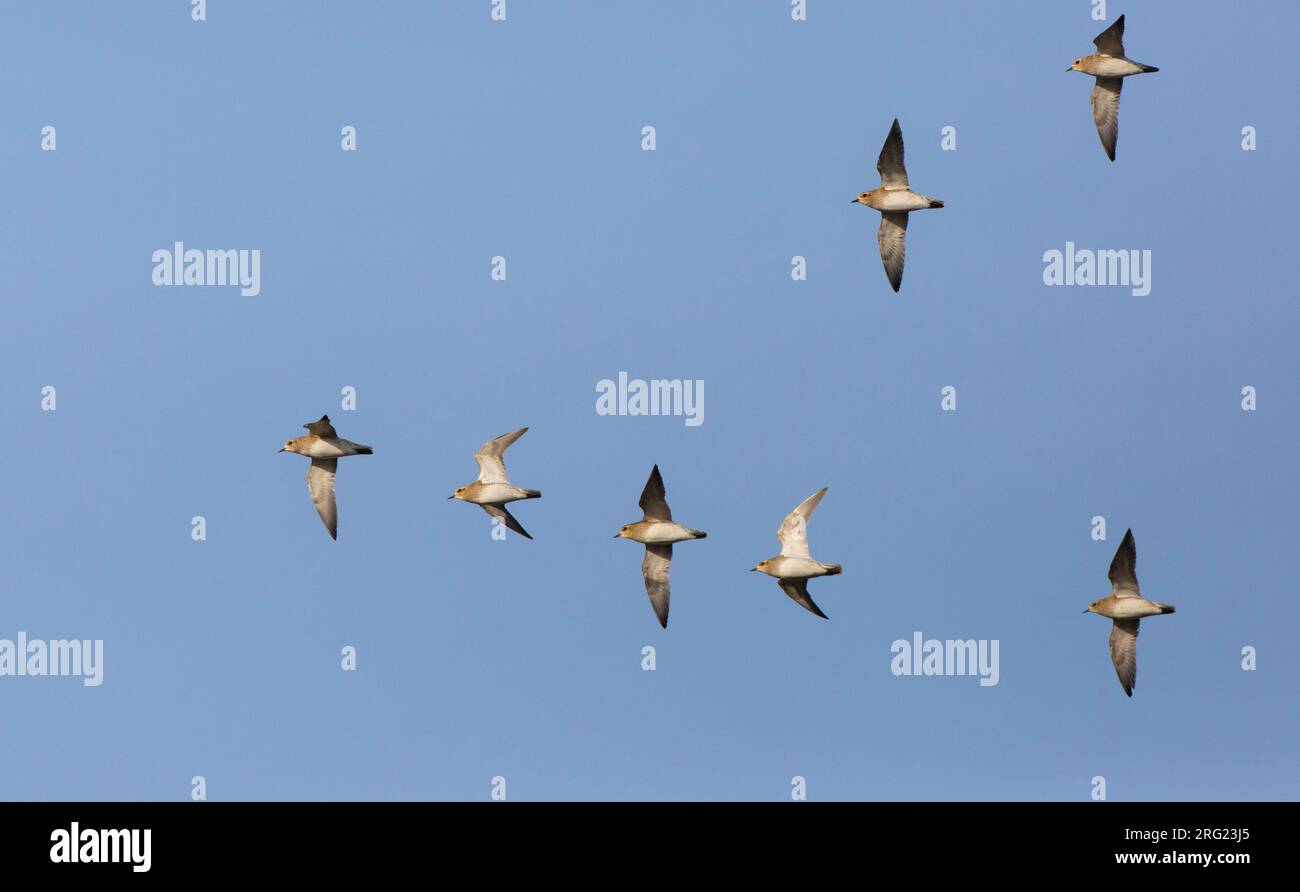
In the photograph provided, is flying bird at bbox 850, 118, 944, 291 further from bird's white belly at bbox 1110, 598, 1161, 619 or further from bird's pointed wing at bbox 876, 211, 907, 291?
bird's white belly at bbox 1110, 598, 1161, 619

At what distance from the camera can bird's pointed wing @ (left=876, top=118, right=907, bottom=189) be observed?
4603cm

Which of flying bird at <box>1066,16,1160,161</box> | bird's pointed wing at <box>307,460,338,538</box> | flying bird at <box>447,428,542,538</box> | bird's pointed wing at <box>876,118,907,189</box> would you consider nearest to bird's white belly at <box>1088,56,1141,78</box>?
flying bird at <box>1066,16,1160,161</box>

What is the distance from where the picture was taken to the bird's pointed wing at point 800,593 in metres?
45.9

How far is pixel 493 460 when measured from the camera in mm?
46750

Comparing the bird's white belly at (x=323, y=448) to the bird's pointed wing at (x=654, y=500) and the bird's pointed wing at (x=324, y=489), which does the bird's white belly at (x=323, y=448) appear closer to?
the bird's pointed wing at (x=324, y=489)

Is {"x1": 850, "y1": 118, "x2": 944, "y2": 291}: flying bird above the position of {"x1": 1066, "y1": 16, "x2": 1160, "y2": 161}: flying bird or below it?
below

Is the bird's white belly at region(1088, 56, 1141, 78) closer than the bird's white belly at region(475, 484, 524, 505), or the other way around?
the bird's white belly at region(475, 484, 524, 505)

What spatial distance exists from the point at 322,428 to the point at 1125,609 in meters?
15.9

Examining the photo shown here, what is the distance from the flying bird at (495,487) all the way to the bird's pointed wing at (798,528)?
4.73 metres

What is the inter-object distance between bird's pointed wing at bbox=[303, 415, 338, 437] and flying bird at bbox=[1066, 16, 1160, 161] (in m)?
15.9

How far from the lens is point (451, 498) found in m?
46.4

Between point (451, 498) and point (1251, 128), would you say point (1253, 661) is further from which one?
point (451, 498)

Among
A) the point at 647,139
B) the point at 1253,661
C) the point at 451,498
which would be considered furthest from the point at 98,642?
the point at 1253,661
